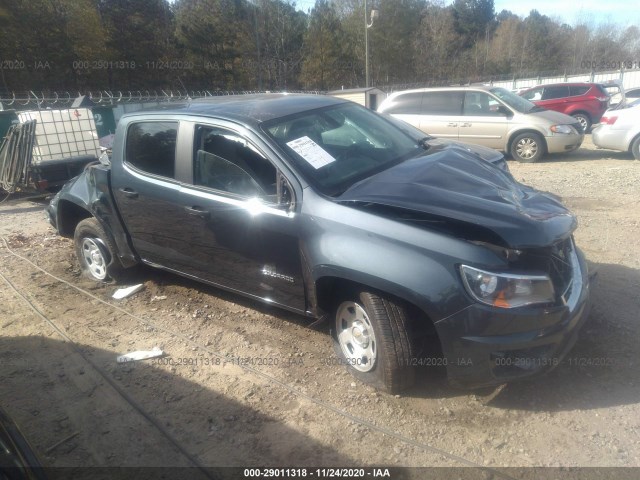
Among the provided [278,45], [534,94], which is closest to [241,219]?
[534,94]

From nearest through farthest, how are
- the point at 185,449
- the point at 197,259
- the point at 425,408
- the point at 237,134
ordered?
the point at 185,449 → the point at 425,408 → the point at 237,134 → the point at 197,259

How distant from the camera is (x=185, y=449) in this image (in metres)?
2.74

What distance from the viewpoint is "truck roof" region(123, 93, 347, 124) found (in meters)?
3.54

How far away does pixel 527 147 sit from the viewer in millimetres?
10273

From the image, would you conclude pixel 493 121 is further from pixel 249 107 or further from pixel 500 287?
pixel 500 287

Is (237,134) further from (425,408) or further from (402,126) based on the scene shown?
(425,408)

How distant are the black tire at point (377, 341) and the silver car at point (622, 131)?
935 centimetres

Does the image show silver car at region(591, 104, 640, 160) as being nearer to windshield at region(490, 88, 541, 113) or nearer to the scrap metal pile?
windshield at region(490, 88, 541, 113)

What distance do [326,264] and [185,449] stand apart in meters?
1.37

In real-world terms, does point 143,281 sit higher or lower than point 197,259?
lower

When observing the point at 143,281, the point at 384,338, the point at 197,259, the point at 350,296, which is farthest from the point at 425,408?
the point at 143,281

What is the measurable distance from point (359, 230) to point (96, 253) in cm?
342

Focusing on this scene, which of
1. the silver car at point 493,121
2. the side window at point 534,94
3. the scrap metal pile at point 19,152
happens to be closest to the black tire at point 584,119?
the side window at point 534,94

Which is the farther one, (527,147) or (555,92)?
(555,92)
